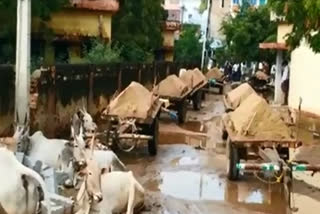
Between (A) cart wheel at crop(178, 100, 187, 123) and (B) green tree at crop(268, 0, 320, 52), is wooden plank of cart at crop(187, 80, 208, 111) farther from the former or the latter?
(B) green tree at crop(268, 0, 320, 52)

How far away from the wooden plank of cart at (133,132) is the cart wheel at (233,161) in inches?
109

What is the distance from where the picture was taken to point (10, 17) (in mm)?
20656

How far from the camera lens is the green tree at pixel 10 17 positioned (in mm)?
20094

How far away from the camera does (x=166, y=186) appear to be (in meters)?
13.2

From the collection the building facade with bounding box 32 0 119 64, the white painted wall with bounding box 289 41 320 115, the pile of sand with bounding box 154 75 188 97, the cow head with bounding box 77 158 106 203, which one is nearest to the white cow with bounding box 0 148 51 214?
the cow head with bounding box 77 158 106 203

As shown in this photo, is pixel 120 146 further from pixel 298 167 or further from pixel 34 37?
pixel 34 37

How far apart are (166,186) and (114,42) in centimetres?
1968

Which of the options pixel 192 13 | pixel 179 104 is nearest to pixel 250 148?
pixel 179 104

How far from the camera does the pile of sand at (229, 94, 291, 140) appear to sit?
1332 cm

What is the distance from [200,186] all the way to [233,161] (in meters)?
0.77

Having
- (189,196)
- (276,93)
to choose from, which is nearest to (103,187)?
(189,196)

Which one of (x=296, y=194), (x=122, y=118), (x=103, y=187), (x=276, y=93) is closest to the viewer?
(x=103, y=187)

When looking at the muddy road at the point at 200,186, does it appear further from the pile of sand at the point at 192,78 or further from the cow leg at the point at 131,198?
the pile of sand at the point at 192,78

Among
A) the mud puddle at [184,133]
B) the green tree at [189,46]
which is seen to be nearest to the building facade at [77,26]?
the mud puddle at [184,133]
